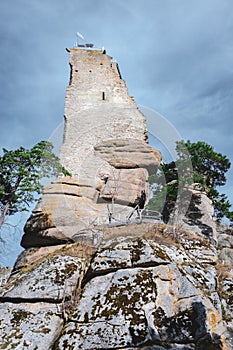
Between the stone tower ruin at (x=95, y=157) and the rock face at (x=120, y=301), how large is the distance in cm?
731

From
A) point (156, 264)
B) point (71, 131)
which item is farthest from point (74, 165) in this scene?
point (156, 264)

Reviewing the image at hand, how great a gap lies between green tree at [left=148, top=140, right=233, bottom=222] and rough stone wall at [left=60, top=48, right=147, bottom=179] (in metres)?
3.89

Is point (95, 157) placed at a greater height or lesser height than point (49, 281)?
greater

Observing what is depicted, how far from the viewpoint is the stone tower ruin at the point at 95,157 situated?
1808cm

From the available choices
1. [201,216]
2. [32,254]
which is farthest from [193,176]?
[32,254]

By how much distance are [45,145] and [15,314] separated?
13.0 metres

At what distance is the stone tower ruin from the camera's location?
59.3 ft

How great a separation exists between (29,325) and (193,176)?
1523 centimetres

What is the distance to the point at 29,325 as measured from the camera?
7.88 meters

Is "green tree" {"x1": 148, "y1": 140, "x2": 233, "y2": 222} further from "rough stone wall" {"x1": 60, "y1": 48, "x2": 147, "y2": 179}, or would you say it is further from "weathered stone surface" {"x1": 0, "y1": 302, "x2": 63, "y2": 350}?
"weathered stone surface" {"x1": 0, "y1": 302, "x2": 63, "y2": 350}

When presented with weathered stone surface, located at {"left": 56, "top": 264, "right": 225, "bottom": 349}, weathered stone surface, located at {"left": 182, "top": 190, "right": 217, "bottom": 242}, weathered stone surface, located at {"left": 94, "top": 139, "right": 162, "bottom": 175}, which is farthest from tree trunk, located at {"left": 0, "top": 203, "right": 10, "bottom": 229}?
weathered stone surface, located at {"left": 182, "top": 190, "right": 217, "bottom": 242}

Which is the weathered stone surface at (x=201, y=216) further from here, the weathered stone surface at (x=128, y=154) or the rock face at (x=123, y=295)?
the rock face at (x=123, y=295)

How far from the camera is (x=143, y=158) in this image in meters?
23.4

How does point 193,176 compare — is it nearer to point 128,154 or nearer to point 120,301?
point 128,154
